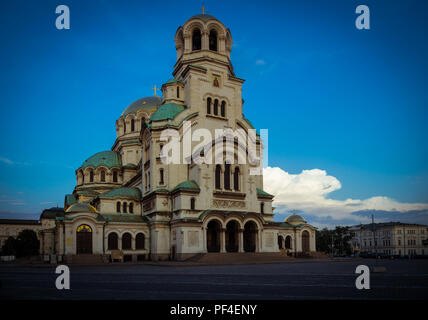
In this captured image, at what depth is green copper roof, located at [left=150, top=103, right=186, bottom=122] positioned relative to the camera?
53.3m

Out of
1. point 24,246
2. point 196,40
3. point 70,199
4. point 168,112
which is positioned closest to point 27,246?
point 24,246

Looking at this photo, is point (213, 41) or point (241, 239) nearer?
point (241, 239)

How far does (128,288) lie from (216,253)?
94.9 ft

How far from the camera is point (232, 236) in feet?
169

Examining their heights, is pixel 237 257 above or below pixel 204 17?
below

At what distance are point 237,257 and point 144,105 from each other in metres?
35.2

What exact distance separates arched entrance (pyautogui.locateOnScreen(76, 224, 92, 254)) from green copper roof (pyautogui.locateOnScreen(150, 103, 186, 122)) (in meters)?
15.9

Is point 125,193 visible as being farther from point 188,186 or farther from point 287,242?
point 287,242

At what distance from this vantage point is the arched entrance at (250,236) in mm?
50594

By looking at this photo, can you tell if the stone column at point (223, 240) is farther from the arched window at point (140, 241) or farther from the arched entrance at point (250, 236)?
the arched window at point (140, 241)

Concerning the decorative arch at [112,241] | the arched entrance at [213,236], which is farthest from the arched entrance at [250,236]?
the decorative arch at [112,241]

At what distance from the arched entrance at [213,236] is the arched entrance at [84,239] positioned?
13.8m
